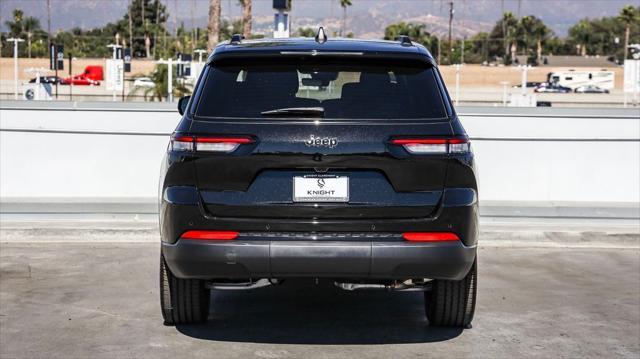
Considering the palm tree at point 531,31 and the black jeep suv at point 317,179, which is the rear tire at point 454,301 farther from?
the palm tree at point 531,31

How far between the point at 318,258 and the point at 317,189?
38cm

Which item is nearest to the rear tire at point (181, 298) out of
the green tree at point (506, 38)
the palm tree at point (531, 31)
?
the green tree at point (506, 38)

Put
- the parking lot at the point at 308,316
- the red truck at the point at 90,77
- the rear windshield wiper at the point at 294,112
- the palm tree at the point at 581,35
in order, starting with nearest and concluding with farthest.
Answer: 1. the rear windshield wiper at the point at 294,112
2. the parking lot at the point at 308,316
3. the red truck at the point at 90,77
4. the palm tree at the point at 581,35

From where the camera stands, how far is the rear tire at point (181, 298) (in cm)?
662

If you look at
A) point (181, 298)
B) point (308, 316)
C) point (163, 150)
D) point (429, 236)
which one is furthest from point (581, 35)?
point (429, 236)

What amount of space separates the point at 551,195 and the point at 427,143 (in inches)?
273

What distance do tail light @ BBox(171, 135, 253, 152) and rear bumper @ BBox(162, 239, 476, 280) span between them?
52 centimetres

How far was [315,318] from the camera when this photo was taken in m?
7.32

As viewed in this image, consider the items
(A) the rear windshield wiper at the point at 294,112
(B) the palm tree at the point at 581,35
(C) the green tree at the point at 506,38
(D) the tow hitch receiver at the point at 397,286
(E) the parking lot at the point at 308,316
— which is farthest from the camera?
(B) the palm tree at the point at 581,35

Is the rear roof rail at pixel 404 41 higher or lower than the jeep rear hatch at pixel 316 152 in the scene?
higher

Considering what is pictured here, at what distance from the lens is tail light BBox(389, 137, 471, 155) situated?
19.3 feet

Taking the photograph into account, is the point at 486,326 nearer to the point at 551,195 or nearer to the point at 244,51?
the point at 244,51

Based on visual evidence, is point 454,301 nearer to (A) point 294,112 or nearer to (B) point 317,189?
(B) point 317,189

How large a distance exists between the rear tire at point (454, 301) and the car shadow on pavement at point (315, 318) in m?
0.09
